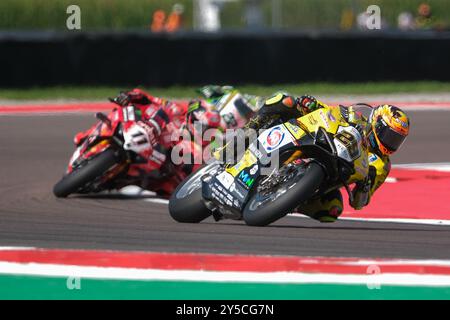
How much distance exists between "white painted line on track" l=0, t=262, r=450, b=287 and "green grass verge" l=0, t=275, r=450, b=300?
0.30 feet

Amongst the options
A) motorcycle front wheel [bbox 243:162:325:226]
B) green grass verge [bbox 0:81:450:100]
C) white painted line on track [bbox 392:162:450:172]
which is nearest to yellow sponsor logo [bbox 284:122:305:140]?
motorcycle front wheel [bbox 243:162:325:226]

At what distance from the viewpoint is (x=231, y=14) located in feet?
94.5

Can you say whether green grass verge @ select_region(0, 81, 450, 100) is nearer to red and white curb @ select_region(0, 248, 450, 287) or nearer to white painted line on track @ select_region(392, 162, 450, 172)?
white painted line on track @ select_region(392, 162, 450, 172)

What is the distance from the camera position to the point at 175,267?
7.25 metres

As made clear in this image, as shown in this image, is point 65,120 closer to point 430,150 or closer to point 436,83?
point 430,150

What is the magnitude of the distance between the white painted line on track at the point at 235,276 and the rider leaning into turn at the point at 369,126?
5.83ft

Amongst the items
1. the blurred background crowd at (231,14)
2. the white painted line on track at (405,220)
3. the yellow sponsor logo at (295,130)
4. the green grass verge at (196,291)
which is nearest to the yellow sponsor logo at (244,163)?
the yellow sponsor logo at (295,130)

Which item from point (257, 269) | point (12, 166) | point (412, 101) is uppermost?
point (257, 269)

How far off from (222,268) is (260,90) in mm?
14250

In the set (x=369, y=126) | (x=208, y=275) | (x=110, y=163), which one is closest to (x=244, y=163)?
(x=369, y=126)

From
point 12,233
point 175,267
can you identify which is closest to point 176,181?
point 12,233

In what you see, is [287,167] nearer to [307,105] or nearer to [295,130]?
[295,130]

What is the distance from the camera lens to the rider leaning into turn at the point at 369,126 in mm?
8656

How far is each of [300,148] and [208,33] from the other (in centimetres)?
1271
